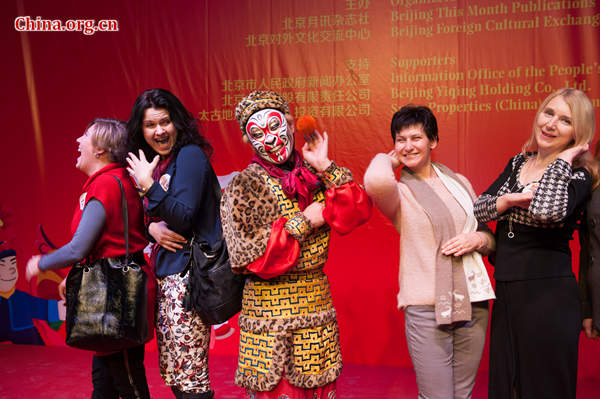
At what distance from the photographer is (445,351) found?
6.81 feet

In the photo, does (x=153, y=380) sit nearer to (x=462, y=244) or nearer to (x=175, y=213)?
(x=175, y=213)

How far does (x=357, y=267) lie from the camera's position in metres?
3.76

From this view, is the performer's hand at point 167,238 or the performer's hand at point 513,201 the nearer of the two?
the performer's hand at point 513,201

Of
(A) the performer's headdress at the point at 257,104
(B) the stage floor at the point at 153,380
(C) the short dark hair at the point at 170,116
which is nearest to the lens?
(A) the performer's headdress at the point at 257,104

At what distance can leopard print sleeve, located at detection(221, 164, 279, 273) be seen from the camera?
196 cm

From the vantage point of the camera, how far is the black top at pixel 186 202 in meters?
2.11

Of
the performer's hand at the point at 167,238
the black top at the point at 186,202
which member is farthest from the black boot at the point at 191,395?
the performer's hand at the point at 167,238

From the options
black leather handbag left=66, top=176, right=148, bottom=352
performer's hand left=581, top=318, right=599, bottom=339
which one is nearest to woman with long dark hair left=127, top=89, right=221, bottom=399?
black leather handbag left=66, top=176, right=148, bottom=352

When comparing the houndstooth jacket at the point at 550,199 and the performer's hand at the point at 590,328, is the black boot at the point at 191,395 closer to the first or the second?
the houndstooth jacket at the point at 550,199

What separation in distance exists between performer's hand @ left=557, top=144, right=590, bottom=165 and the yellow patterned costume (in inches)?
31.6

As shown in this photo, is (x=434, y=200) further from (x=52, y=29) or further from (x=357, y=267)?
(x=52, y=29)

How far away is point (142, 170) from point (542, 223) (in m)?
1.59

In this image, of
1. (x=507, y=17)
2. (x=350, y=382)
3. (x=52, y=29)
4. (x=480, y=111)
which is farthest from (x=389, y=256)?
(x=52, y=29)

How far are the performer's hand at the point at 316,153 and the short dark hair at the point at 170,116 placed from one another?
0.58 metres
